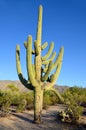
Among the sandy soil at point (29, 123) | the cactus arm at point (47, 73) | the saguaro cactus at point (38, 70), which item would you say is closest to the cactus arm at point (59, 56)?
the saguaro cactus at point (38, 70)

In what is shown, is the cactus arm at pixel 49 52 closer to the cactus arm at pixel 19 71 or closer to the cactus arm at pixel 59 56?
the cactus arm at pixel 59 56

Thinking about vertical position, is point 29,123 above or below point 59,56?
below

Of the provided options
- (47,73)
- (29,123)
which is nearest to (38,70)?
(47,73)

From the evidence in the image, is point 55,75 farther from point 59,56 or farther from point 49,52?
point 49,52

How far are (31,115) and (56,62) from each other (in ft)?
9.82

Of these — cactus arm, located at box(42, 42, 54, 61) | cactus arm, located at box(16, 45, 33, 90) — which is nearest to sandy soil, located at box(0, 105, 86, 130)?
cactus arm, located at box(16, 45, 33, 90)

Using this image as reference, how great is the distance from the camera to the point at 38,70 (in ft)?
42.1

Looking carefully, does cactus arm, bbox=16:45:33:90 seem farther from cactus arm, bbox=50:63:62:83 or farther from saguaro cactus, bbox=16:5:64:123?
cactus arm, bbox=50:63:62:83

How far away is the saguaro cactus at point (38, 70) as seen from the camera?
40.0ft

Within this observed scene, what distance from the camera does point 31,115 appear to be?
14.0 m

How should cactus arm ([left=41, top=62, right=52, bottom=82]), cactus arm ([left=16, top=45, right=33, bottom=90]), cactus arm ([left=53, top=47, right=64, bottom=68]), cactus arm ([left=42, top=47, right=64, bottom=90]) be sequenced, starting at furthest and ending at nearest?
cactus arm ([left=53, top=47, right=64, bottom=68]), cactus arm ([left=16, top=45, right=33, bottom=90]), cactus arm ([left=42, top=47, right=64, bottom=90]), cactus arm ([left=41, top=62, right=52, bottom=82])

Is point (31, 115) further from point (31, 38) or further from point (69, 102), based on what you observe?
point (31, 38)

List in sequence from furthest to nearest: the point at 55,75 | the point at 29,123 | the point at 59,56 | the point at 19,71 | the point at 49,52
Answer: the point at 49,52, the point at 59,56, the point at 19,71, the point at 55,75, the point at 29,123

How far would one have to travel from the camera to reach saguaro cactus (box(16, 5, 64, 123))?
1220 cm
